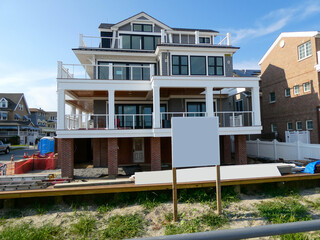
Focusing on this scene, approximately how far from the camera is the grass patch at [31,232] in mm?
5023

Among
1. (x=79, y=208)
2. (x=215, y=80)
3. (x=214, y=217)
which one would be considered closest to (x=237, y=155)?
(x=215, y=80)

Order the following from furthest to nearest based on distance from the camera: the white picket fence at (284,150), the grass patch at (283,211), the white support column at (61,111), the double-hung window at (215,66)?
the double-hung window at (215,66), the white picket fence at (284,150), the white support column at (61,111), the grass patch at (283,211)

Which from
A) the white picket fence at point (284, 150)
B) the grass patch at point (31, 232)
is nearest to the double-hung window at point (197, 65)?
the white picket fence at point (284, 150)

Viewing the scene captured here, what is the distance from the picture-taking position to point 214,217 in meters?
5.86

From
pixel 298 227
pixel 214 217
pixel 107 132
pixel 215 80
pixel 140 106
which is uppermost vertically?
pixel 215 80

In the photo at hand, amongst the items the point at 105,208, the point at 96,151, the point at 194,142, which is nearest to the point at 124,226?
the point at 105,208

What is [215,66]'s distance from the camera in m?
15.1

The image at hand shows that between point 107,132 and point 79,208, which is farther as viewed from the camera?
point 107,132

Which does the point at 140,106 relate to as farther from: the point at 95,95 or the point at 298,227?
the point at 298,227

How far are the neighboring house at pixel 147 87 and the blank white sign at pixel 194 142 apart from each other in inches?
210

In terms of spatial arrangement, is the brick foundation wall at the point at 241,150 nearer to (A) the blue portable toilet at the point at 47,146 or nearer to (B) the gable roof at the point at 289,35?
(B) the gable roof at the point at 289,35

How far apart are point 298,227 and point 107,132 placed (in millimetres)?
10427

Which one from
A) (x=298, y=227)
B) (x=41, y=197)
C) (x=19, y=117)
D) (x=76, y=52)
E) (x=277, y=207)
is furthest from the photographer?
(x=19, y=117)

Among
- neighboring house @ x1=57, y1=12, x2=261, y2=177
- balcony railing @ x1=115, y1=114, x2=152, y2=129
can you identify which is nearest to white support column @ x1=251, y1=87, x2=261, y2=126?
neighboring house @ x1=57, y1=12, x2=261, y2=177
